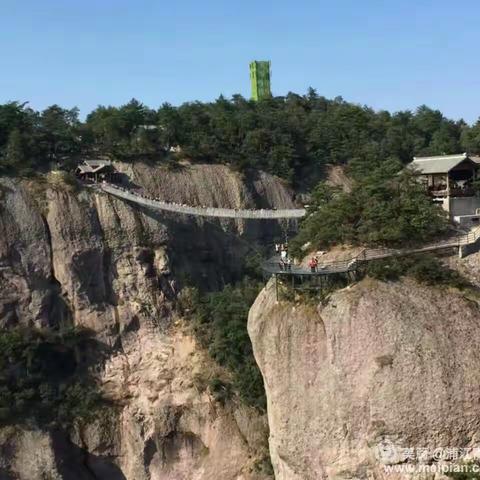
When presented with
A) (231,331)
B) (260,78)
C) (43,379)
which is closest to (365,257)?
(231,331)

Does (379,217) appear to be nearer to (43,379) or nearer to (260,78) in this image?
(43,379)

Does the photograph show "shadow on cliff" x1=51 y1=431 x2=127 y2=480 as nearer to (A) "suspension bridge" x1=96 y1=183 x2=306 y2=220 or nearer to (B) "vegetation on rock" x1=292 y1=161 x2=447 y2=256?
(A) "suspension bridge" x1=96 y1=183 x2=306 y2=220

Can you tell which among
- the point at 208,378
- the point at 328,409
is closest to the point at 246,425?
the point at 208,378

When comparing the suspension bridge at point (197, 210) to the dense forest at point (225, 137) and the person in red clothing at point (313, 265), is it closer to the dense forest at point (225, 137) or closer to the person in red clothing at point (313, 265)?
the dense forest at point (225, 137)

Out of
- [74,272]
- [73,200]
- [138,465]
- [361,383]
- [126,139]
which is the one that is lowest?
[138,465]

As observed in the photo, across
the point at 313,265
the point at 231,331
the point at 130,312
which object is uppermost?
the point at 313,265

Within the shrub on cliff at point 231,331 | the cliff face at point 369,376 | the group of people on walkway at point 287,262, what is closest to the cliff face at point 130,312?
the shrub on cliff at point 231,331

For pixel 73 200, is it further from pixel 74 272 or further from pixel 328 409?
pixel 328 409

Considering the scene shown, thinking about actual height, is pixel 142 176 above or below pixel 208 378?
above
